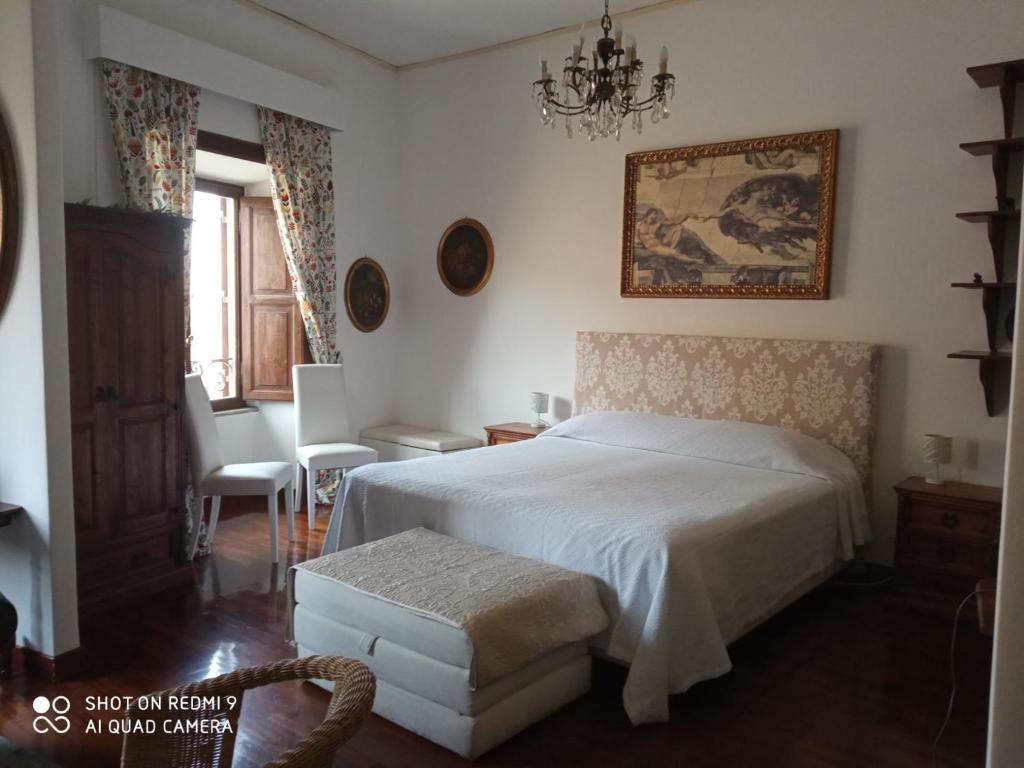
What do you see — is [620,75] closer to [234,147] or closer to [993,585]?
[993,585]

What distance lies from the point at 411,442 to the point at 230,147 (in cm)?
220

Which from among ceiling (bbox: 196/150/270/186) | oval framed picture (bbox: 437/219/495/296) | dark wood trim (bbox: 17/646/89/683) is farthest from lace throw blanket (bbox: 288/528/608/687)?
ceiling (bbox: 196/150/270/186)

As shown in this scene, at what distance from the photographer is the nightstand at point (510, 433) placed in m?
4.99

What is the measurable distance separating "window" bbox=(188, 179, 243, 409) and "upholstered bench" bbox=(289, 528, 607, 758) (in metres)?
2.99

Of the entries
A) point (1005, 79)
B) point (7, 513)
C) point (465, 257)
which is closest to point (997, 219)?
point (1005, 79)

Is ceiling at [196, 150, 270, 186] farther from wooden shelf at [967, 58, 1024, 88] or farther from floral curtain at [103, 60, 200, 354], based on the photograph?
wooden shelf at [967, 58, 1024, 88]

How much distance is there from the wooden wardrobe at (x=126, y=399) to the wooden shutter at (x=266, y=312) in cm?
144

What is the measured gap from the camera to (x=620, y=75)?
2.93m

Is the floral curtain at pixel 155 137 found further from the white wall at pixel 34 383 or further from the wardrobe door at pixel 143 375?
the white wall at pixel 34 383

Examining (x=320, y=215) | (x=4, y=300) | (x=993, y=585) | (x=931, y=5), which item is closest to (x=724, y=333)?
(x=931, y=5)


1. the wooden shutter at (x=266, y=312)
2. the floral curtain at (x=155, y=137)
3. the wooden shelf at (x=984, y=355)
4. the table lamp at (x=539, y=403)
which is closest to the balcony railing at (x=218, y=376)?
the wooden shutter at (x=266, y=312)

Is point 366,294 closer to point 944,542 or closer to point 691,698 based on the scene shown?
point 691,698

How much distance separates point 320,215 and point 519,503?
298 centimetres

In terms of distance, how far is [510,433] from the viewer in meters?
5.04
